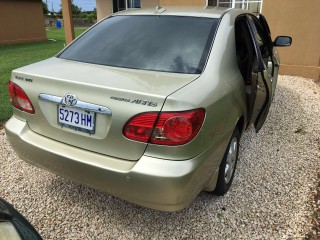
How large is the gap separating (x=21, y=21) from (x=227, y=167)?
19.1 meters

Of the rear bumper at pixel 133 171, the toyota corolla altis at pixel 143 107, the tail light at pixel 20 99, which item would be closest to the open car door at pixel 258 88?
the toyota corolla altis at pixel 143 107

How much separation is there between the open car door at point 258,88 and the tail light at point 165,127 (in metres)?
1.21

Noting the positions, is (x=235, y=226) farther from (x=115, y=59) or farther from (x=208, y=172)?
(x=115, y=59)

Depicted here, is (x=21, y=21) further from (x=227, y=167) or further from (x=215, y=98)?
(x=215, y=98)

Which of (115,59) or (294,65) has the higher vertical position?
(115,59)

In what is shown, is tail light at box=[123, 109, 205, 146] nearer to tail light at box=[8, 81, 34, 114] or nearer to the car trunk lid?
the car trunk lid

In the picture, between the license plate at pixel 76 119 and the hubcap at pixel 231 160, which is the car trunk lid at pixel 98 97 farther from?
the hubcap at pixel 231 160

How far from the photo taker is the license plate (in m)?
2.04

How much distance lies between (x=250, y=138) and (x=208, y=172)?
2.17 m

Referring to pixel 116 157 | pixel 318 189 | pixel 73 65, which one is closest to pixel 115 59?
pixel 73 65

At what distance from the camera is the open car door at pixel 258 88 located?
2852 mm

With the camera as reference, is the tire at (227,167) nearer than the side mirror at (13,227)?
No

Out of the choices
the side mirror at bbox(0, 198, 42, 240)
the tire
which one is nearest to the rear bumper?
the tire

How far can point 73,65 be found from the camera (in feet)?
8.22
